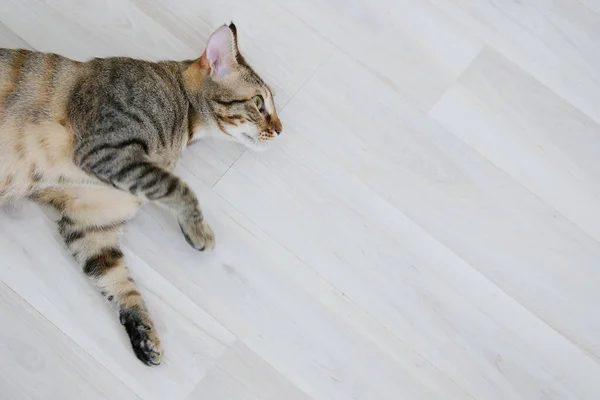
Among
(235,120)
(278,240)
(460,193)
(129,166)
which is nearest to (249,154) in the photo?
(235,120)

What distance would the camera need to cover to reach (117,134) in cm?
162

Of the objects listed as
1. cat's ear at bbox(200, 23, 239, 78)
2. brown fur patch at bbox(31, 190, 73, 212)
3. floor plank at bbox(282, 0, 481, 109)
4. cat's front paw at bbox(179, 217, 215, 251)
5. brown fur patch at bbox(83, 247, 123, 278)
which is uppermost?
floor plank at bbox(282, 0, 481, 109)

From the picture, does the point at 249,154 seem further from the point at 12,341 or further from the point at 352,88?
the point at 12,341

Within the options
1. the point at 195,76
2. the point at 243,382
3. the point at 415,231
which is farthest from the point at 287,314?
the point at 195,76

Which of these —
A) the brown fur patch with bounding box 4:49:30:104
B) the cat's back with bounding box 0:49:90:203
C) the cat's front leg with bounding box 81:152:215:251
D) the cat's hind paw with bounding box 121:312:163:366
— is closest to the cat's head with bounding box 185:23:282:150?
the cat's front leg with bounding box 81:152:215:251

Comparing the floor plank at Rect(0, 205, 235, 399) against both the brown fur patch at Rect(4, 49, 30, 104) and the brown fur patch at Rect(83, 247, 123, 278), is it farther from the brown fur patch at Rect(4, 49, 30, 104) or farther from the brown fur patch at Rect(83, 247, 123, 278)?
the brown fur patch at Rect(4, 49, 30, 104)

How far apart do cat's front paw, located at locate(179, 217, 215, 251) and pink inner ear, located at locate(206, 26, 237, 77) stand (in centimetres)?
41

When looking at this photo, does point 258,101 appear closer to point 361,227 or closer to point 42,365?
point 361,227

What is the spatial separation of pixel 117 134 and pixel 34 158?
0.24 meters

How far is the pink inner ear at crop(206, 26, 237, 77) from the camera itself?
1.69 m

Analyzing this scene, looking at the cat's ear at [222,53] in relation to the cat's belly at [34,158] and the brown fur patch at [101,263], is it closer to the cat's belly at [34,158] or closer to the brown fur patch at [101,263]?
the cat's belly at [34,158]

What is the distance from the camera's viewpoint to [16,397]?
66.3 inches

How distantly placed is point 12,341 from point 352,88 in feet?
3.87

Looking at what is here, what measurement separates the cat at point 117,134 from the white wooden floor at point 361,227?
0.07 metres
